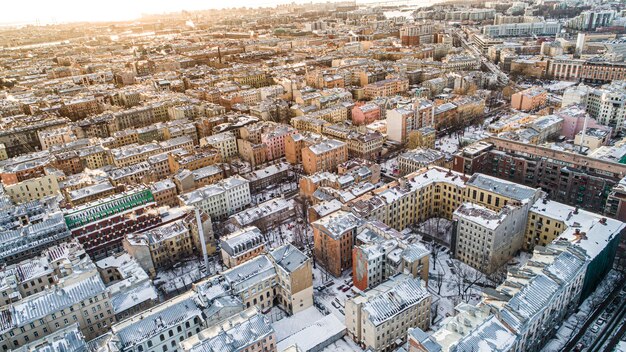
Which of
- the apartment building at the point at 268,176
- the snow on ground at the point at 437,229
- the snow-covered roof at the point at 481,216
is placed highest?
the snow-covered roof at the point at 481,216

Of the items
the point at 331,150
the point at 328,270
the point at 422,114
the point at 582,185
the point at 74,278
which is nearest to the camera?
the point at 74,278

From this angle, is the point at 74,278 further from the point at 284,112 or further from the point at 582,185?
the point at 284,112

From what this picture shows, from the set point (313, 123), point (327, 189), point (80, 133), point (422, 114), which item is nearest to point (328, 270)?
point (327, 189)

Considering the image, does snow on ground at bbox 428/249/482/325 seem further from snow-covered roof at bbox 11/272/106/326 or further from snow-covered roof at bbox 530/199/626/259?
snow-covered roof at bbox 11/272/106/326

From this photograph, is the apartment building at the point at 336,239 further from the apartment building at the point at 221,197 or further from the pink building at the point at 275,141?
the pink building at the point at 275,141

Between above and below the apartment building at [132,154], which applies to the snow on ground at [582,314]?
below

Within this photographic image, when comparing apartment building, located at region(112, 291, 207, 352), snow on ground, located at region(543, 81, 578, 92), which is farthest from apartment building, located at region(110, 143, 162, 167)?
snow on ground, located at region(543, 81, 578, 92)

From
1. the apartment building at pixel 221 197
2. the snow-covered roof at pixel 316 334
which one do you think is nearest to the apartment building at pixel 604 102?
the apartment building at pixel 221 197
